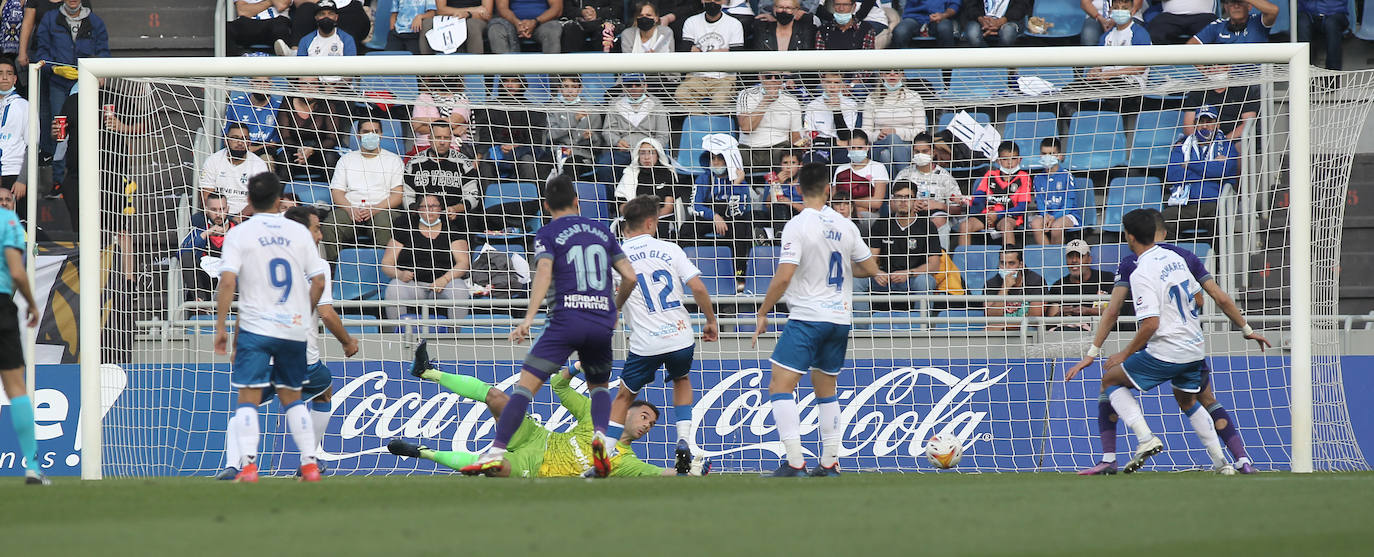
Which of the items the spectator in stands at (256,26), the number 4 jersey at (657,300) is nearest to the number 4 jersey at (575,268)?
the number 4 jersey at (657,300)

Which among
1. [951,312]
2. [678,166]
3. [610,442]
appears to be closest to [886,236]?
[951,312]

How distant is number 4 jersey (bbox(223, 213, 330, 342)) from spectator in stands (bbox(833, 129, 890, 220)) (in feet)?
18.6

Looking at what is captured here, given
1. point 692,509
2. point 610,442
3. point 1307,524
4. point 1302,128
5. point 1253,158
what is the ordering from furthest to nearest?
point 1253,158 < point 1302,128 < point 610,442 < point 692,509 < point 1307,524

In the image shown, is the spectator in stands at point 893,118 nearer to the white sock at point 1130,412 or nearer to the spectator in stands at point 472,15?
the white sock at point 1130,412

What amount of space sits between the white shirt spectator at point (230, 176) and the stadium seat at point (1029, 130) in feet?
21.0

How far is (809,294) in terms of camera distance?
8.47 meters

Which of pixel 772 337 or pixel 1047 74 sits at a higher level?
pixel 1047 74

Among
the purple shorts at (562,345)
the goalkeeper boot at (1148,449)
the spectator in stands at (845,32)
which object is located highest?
the spectator in stands at (845,32)

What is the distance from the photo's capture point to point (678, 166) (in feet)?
40.3

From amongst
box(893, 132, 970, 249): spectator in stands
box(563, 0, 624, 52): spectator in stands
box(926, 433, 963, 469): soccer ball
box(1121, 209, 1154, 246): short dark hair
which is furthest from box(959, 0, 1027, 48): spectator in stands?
box(926, 433, 963, 469): soccer ball

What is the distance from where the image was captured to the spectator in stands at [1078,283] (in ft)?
39.1

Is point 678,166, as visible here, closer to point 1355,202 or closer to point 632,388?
point 632,388

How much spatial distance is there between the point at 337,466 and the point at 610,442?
337 centimetres

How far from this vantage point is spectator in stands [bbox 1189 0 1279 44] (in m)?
14.4
